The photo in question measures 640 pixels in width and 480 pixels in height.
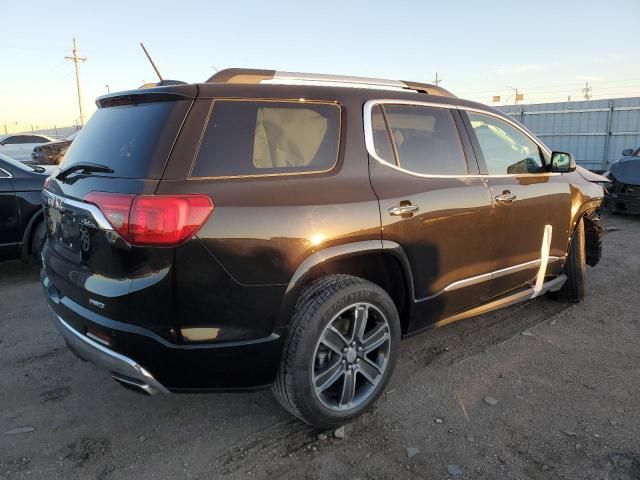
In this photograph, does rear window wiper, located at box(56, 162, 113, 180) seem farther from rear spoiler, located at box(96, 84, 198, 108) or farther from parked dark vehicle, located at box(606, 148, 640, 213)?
parked dark vehicle, located at box(606, 148, 640, 213)

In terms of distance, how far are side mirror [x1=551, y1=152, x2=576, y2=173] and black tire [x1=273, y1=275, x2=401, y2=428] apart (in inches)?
88.4

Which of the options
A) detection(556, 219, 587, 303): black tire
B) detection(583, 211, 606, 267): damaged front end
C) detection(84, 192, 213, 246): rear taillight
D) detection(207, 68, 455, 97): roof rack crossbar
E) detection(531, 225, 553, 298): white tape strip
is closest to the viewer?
detection(84, 192, 213, 246): rear taillight

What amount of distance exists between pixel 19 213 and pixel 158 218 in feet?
13.9

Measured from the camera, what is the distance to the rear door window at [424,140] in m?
3.00

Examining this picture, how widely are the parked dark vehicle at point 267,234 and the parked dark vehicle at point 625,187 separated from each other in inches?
273

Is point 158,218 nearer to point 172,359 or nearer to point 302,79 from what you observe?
point 172,359

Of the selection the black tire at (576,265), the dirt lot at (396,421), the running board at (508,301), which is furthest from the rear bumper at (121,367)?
Answer: the black tire at (576,265)

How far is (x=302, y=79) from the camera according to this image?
109 inches

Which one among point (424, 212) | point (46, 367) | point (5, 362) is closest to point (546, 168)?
point (424, 212)

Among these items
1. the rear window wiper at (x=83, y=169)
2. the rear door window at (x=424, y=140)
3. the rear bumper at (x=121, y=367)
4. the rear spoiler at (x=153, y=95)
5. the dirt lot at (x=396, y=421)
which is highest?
the rear spoiler at (x=153, y=95)

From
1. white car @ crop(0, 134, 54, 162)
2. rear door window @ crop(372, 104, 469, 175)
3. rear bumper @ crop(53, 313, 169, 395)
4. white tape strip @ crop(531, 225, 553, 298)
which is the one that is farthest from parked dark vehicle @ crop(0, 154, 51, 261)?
white car @ crop(0, 134, 54, 162)

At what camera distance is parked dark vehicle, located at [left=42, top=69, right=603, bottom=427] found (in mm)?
2219

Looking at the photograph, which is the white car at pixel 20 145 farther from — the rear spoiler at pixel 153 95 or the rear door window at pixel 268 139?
the rear door window at pixel 268 139

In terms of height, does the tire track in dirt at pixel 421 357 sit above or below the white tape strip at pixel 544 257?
below
